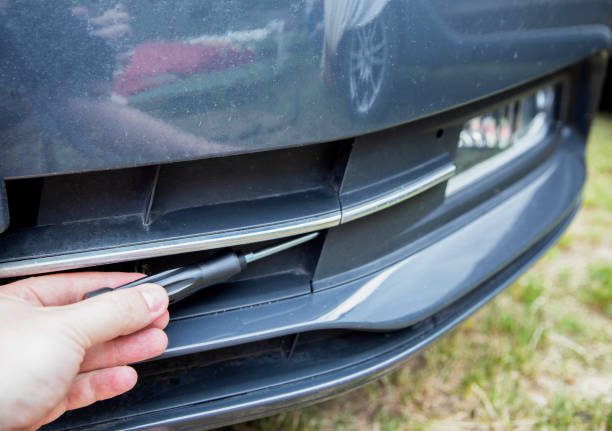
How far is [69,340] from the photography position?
0.80m

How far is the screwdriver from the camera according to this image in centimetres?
94

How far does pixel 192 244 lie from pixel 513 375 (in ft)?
3.63

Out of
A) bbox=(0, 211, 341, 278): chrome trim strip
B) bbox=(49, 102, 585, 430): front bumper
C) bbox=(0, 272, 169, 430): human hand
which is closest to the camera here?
bbox=(0, 272, 169, 430): human hand

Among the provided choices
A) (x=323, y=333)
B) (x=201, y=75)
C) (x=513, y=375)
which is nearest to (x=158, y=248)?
(x=201, y=75)

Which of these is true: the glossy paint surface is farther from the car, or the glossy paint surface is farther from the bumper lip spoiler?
the bumper lip spoiler

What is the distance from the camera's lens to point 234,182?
103 cm

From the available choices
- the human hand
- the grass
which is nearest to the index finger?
the human hand

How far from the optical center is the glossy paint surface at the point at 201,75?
782 millimetres

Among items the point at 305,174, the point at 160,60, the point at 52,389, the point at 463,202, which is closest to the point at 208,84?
the point at 160,60

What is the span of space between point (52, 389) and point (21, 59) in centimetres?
42

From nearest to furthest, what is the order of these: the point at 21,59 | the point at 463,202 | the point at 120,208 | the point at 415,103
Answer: the point at 21,59 → the point at 120,208 → the point at 415,103 → the point at 463,202

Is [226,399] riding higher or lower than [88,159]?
lower

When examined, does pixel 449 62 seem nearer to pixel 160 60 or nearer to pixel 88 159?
pixel 160 60

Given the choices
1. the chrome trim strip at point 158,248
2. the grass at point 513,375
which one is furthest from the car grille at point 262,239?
the grass at point 513,375
